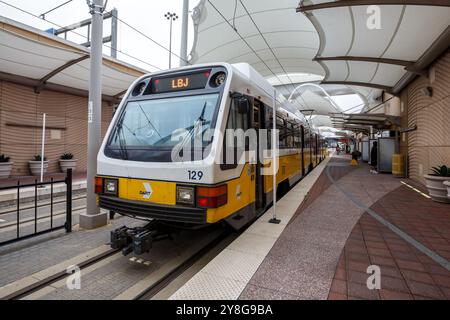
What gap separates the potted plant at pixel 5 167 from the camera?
31.4ft

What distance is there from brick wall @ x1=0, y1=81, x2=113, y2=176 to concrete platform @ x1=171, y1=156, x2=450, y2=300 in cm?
1106

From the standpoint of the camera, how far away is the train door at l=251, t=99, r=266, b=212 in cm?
449

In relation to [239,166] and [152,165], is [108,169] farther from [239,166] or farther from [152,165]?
[239,166]

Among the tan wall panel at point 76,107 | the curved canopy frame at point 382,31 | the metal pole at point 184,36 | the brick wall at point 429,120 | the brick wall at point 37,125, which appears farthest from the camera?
the tan wall panel at point 76,107

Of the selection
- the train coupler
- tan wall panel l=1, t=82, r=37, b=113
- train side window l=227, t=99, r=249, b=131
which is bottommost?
the train coupler

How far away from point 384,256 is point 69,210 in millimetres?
5094

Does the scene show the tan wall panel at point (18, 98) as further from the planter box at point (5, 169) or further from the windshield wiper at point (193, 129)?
the windshield wiper at point (193, 129)

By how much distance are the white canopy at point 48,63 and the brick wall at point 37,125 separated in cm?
56

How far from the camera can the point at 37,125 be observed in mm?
11320

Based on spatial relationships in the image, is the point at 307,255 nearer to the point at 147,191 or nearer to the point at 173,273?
the point at 173,273

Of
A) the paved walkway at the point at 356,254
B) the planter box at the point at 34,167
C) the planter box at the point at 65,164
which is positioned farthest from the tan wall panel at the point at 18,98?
the paved walkway at the point at 356,254

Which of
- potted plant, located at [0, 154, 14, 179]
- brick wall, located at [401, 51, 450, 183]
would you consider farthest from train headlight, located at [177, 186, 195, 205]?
potted plant, located at [0, 154, 14, 179]

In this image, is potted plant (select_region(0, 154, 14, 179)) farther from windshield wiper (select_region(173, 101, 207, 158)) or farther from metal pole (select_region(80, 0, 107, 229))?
windshield wiper (select_region(173, 101, 207, 158))

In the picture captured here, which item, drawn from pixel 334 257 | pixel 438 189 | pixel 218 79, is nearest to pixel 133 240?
pixel 218 79
